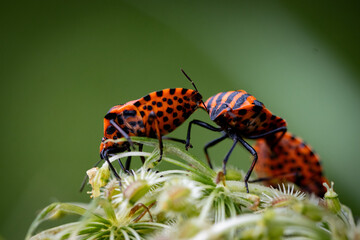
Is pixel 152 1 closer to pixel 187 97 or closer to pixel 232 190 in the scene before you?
pixel 187 97

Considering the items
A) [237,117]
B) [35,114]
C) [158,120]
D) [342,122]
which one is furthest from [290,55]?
[35,114]

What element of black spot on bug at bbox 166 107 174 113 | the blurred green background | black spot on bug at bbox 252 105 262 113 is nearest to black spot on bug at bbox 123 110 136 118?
black spot on bug at bbox 166 107 174 113

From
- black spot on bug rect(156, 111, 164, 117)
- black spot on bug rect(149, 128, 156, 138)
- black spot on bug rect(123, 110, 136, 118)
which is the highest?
black spot on bug rect(123, 110, 136, 118)

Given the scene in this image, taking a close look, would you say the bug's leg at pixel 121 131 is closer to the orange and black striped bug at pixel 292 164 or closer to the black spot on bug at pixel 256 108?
the black spot on bug at pixel 256 108

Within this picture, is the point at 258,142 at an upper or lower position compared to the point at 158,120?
lower

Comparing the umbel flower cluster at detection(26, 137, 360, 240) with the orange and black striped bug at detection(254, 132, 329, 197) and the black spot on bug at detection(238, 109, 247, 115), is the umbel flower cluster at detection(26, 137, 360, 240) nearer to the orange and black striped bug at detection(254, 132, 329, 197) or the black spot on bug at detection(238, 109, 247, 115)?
the black spot on bug at detection(238, 109, 247, 115)

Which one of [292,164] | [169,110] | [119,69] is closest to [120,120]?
[169,110]

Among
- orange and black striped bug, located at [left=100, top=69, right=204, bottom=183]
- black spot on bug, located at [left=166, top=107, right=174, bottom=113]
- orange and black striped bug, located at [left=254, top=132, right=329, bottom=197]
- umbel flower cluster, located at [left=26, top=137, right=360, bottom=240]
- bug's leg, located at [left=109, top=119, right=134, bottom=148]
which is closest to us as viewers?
umbel flower cluster, located at [left=26, top=137, right=360, bottom=240]
